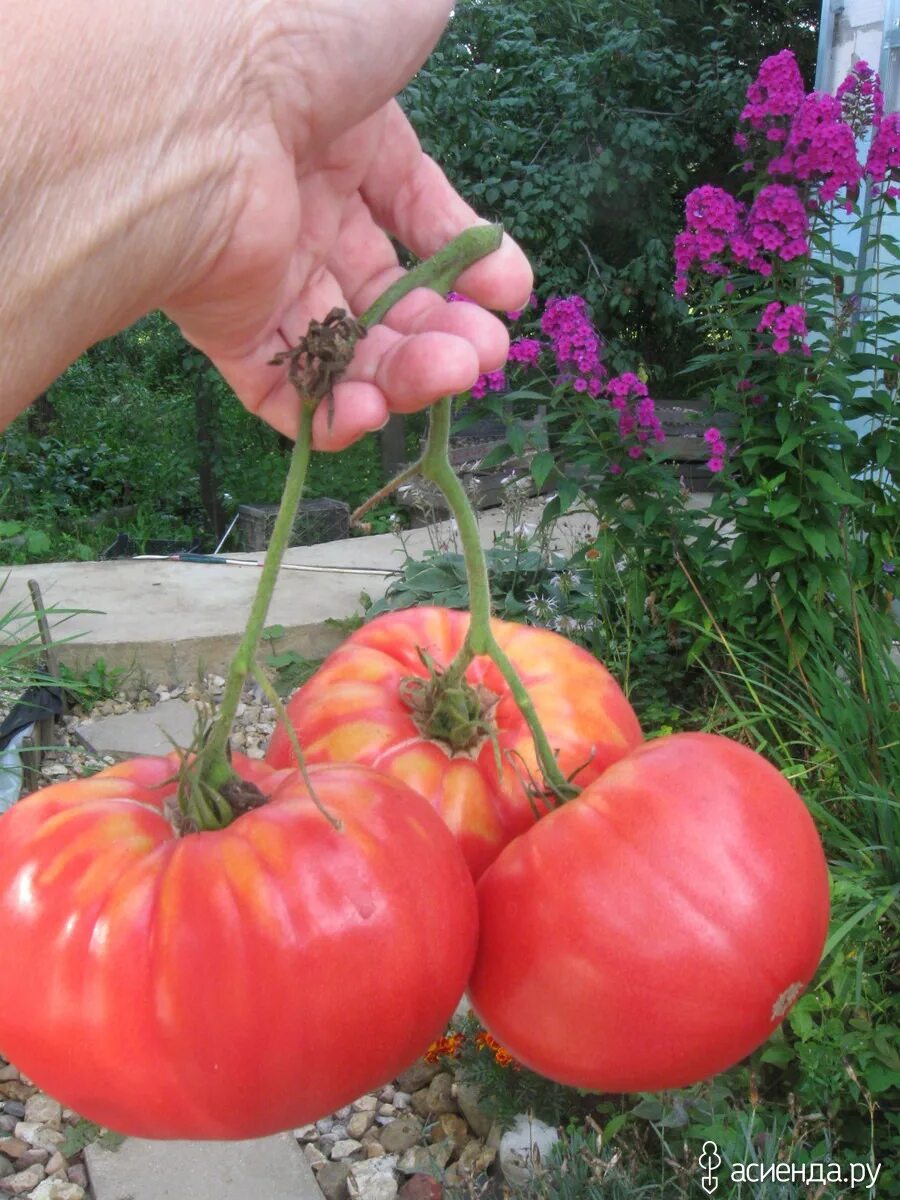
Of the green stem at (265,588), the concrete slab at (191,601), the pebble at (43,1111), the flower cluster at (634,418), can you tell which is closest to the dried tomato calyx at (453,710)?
the green stem at (265,588)

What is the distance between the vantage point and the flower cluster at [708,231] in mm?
2965

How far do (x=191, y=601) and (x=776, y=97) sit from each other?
3064mm

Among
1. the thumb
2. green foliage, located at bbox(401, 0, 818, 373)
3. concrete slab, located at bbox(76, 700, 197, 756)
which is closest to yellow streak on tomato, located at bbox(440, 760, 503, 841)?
the thumb

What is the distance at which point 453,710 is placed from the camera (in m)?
0.91

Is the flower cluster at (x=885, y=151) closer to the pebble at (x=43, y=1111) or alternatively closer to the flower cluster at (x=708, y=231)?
the flower cluster at (x=708, y=231)

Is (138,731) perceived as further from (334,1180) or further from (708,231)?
(708,231)

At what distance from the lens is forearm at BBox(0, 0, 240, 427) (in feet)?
2.62

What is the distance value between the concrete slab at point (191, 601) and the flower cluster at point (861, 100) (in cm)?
175

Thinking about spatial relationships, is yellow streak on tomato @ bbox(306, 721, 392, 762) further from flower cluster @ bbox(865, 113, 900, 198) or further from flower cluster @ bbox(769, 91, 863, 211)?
flower cluster @ bbox(865, 113, 900, 198)

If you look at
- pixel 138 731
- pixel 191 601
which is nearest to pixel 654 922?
pixel 138 731

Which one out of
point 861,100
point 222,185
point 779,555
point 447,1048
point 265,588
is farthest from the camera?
point 861,100

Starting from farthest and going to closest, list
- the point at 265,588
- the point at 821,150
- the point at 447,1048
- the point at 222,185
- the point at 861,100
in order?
the point at 861,100 < the point at 821,150 < the point at 447,1048 < the point at 222,185 < the point at 265,588

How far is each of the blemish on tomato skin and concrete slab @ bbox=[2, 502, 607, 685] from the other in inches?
132

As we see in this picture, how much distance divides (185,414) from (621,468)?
6431 millimetres
